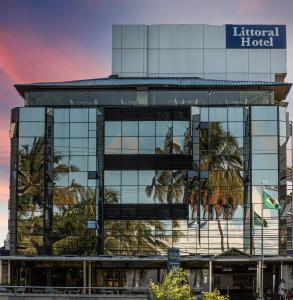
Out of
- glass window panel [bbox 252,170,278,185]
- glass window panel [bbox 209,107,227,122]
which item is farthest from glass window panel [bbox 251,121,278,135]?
glass window panel [bbox 252,170,278,185]

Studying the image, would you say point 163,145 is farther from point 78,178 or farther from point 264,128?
point 264,128

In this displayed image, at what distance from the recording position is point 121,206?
84938mm

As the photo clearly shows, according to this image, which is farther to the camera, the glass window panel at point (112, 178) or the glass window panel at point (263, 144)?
the glass window panel at point (112, 178)

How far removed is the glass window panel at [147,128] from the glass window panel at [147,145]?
1.39 feet

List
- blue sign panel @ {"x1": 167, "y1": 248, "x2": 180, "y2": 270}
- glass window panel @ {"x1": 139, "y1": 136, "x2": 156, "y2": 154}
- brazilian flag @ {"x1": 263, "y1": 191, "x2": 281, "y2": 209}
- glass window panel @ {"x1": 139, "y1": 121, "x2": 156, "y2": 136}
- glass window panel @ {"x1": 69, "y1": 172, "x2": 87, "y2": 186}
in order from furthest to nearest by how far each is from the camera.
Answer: glass window panel @ {"x1": 139, "y1": 121, "x2": 156, "y2": 136} → glass window panel @ {"x1": 139, "y1": 136, "x2": 156, "y2": 154} → glass window panel @ {"x1": 69, "y1": 172, "x2": 87, "y2": 186} → brazilian flag @ {"x1": 263, "y1": 191, "x2": 281, "y2": 209} → blue sign panel @ {"x1": 167, "y1": 248, "x2": 180, "y2": 270}

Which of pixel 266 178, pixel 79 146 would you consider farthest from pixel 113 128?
pixel 266 178

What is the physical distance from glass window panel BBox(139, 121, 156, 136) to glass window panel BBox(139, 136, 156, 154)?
424 mm

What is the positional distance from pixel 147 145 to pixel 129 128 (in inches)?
102

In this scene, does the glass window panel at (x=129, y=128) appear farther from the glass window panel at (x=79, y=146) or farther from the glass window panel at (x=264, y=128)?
the glass window panel at (x=264, y=128)

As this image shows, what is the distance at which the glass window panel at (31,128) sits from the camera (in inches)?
3369

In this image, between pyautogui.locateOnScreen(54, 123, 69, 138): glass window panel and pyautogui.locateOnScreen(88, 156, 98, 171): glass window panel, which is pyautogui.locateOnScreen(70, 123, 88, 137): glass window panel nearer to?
pyautogui.locateOnScreen(54, 123, 69, 138): glass window panel

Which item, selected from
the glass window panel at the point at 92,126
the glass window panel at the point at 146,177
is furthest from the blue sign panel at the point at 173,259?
the glass window panel at the point at 92,126

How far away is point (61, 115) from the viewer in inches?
3401

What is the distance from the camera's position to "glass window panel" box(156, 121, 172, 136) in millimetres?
85625
